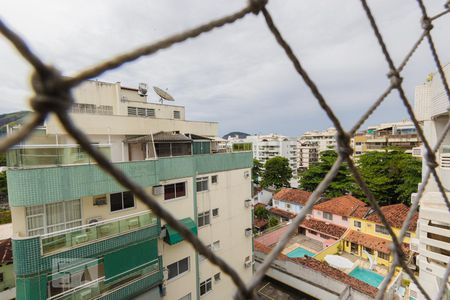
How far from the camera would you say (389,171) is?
49.7ft

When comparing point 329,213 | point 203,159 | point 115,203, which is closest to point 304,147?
point 329,213

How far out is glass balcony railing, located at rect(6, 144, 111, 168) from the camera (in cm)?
334

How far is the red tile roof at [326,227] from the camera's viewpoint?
12628 millimetres

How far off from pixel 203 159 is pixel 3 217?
15711 millimetres

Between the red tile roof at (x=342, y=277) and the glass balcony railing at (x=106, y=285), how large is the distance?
5951 millimetres

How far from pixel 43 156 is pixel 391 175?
57.8 ft

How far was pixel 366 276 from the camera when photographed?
993cm

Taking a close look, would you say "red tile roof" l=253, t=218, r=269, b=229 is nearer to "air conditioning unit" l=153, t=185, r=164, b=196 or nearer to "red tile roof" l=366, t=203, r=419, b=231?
"red tile roof" l=366, t=203, r=419, b=231

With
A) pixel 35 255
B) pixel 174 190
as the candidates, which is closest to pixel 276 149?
pixel 174 190

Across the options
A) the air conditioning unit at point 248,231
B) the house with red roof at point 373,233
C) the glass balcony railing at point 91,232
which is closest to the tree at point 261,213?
the house with red roof at point 373,233

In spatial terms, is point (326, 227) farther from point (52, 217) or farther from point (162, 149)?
point (52, 217)

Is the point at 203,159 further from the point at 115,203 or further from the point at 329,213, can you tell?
the point at 329,213

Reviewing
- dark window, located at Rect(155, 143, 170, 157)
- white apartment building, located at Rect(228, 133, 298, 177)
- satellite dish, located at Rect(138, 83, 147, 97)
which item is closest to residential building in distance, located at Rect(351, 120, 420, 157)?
white apartment building, located at Rect(228, 133, 298, 177)

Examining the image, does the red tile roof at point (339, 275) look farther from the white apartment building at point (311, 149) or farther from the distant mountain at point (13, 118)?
the white apartment building at point (311, 149)
